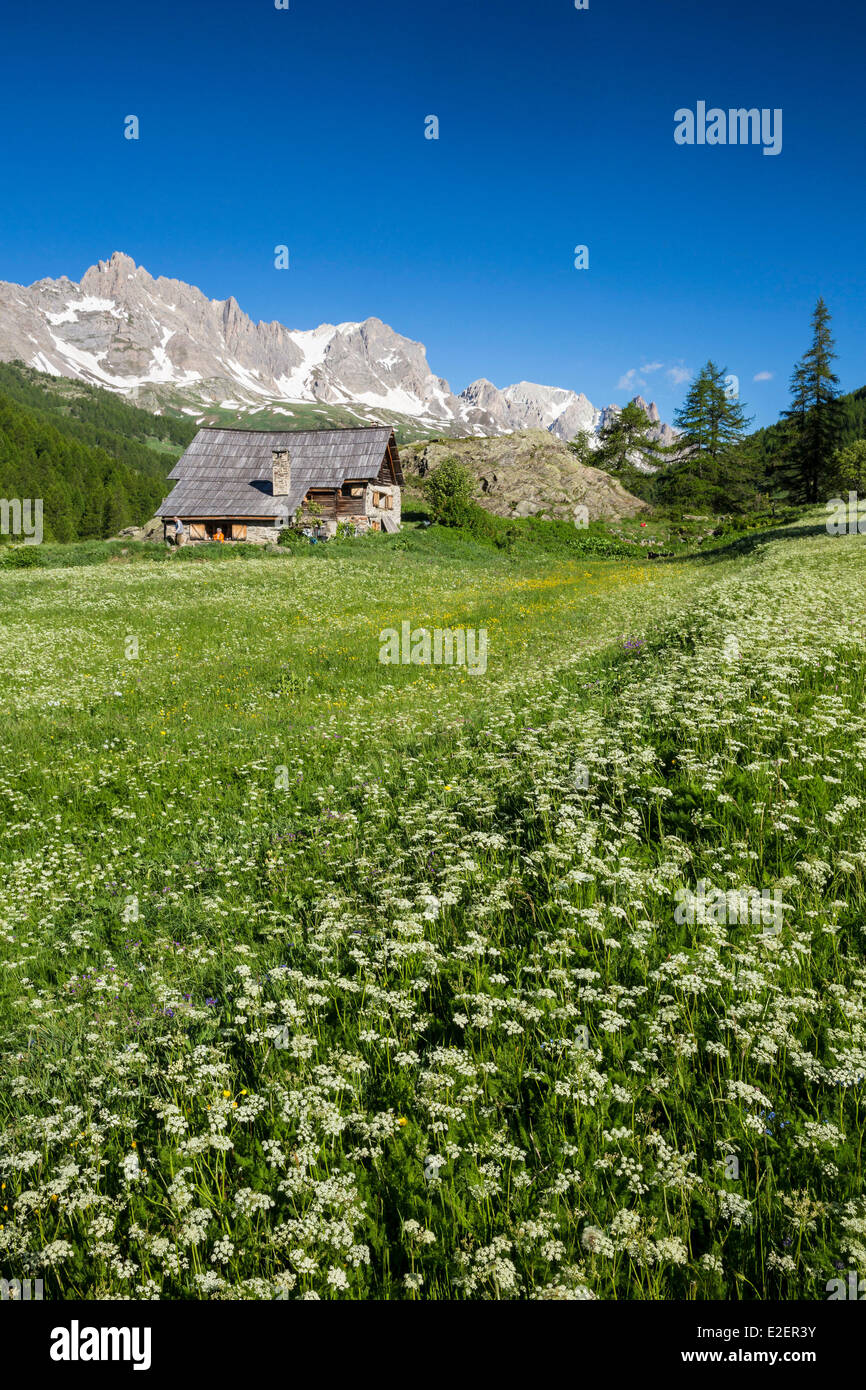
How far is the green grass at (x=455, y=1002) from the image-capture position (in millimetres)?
2969

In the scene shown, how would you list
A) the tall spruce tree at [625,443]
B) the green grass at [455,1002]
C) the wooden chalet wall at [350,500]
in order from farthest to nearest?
the tall spruce tree at [625,443] < the wooden chalet wall at [350,500] < the green grass at [455,1002]

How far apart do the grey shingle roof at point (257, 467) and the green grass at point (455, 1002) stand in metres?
44.5

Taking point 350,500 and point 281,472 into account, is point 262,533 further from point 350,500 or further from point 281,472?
point 350,500

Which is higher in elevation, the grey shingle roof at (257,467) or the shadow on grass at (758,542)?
Answer: the grey shingle roof at (257,467)

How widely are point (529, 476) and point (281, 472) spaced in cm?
2947

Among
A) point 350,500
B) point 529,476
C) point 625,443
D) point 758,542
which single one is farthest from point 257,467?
point 625,443

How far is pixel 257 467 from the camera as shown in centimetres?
5550

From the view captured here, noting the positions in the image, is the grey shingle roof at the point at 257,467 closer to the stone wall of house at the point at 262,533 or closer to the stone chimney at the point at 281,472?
the stone chimney at the point at 281,472

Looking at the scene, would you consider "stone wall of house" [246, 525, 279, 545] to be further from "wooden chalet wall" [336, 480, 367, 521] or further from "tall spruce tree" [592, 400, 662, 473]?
"tall spruce tree" [592, 400, 662, 473]

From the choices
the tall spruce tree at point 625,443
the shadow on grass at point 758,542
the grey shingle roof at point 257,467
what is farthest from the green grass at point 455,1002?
the tall spruce tree at point 625,443

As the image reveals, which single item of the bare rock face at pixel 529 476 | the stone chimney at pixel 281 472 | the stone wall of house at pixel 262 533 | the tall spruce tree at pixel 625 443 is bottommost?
the stone wall of house at pixel 262 533

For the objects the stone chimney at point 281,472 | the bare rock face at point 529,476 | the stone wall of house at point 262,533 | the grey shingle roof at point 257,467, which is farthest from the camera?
the bare rock face at point 529,476

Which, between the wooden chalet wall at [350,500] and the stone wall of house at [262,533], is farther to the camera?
the wooden chalet wall at [350,500]
